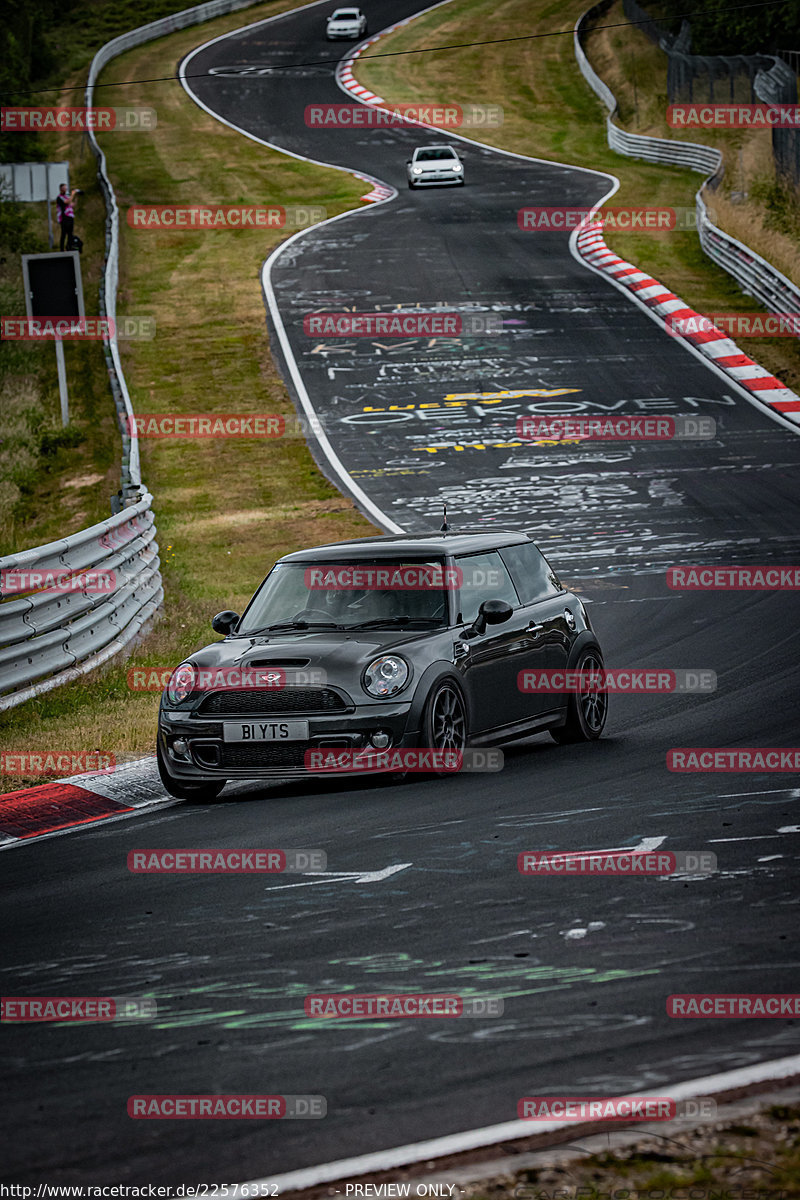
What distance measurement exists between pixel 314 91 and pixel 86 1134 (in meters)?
63.5

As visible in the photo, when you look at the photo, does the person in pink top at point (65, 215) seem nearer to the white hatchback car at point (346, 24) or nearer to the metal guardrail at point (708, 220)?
the metal guardrail at point (708, 220)

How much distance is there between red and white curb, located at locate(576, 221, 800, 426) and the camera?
27331mm

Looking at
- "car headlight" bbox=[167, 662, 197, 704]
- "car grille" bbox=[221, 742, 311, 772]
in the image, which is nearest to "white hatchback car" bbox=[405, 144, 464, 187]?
"car headlight" bbox=[167, 662, 197, 704]

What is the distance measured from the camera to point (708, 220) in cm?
3691

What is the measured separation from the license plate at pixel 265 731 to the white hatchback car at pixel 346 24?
67.4m

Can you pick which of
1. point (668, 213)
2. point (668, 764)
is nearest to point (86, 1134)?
point (668, 764)

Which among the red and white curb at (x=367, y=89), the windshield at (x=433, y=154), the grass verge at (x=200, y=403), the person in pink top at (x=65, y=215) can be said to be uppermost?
the red and white curb at (x=367, y=89)

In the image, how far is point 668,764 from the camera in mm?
9391

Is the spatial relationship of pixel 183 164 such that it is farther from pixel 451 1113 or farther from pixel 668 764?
pixel 451 1113

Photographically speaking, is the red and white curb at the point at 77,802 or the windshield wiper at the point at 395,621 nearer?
the red and white curb at the point at 77,802

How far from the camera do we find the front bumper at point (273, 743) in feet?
29.8

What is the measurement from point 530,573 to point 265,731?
2.69 m

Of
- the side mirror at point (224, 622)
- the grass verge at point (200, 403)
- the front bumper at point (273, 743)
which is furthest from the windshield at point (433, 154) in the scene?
the front bumper at point (273, 743)

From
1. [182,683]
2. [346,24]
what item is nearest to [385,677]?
[182,683]
